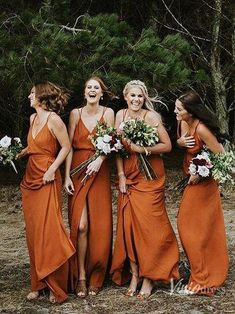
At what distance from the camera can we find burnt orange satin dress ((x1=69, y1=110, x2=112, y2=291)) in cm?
620

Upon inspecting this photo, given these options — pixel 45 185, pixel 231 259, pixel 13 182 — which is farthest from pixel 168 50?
pixel 13 182

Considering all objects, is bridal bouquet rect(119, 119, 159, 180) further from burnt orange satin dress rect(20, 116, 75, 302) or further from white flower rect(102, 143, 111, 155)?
burnt orange satin dress rect(20, 116, 75, 302)

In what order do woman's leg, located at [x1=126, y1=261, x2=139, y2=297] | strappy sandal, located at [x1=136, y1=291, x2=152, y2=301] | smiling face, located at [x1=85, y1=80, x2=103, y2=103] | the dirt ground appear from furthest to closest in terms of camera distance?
smiling face, located at [x1=85, y1=80, x2=103, y2=103] → woman's leg, located at [x1=126, y1=261, x2=139, y2=297] → strappy sandal, located at [x1=136, y1=291, x2=152, y2=301] → the dirt ground

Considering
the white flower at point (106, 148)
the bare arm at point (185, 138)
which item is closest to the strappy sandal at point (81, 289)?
the white flower at point (106, 148)

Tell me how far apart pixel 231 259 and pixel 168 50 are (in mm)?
3438

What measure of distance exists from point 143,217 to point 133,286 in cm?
65

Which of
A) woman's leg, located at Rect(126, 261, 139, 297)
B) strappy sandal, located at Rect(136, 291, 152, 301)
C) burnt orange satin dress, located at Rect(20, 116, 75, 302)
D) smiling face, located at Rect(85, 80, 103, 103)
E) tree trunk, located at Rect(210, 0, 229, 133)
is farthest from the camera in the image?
tree trunk, located at Rect(210, 0, 229, 133)

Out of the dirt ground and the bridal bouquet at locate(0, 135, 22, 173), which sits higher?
the bridal bouquet at locate(0, 135, 22, 173)

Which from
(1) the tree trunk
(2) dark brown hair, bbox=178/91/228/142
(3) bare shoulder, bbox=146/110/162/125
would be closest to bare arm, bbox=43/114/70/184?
(3) bare shoulder, bbox=146/110/162/125

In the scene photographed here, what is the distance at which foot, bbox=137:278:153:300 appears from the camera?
19.9 feet

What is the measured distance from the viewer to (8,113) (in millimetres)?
13383

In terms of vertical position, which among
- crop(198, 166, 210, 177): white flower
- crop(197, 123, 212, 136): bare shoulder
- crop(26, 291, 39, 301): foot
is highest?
crop(197, 123, 212, 136): bare shoulder

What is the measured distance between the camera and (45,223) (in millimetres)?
5973

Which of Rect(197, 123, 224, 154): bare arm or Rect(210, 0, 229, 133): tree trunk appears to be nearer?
Rect(197, 123, 224, 154): bare arm
